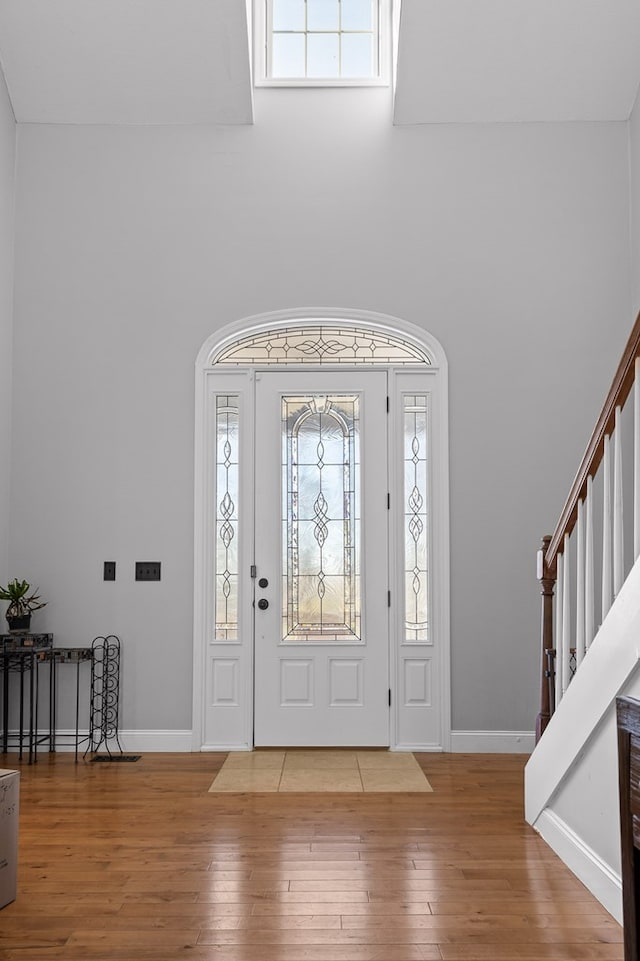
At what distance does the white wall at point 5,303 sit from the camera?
5.47 metres

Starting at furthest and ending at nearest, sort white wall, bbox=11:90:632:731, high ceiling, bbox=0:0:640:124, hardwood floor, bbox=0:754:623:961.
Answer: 1. white wall, bbox=11:90:632:731
2. high ceiling, bbox=0:0:640:124
3. hardwood floor, bbox=0:754:623:961

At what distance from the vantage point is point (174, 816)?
4141 millimetres

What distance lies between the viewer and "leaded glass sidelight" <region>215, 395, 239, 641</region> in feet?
18.2

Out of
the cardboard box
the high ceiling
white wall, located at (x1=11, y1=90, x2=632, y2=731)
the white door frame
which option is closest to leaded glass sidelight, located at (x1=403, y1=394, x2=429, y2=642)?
the white door frame

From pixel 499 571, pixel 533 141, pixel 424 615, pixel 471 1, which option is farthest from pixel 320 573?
pixel 471 1

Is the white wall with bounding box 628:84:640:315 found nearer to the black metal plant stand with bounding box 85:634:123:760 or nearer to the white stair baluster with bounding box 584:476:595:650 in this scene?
the white stair baluster with bounding box 584:476:595:650

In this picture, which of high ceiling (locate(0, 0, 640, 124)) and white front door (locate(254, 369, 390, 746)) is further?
white front door (locate(254, 369, 390, 746))

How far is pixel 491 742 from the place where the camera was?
17.7 ft

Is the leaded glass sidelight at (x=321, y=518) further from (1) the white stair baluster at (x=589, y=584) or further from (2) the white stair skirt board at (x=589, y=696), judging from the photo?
(1) the white stair baluster at (x=589, y=584)

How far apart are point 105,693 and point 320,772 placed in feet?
4.78

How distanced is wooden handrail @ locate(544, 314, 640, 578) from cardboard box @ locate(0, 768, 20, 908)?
94.7 inches

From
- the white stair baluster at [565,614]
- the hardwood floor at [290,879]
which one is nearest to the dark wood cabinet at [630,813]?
the hardwood floor at [290,879]

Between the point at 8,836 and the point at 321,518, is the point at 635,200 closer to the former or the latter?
the point at 321,518

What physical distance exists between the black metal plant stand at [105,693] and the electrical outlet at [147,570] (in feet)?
1.33
